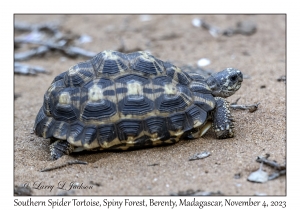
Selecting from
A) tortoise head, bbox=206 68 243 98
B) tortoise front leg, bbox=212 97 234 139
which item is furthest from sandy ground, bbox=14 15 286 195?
tortoise head, bbox=206 68 243 98

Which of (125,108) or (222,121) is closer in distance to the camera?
(125,108)

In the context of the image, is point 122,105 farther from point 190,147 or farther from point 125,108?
point 190,147

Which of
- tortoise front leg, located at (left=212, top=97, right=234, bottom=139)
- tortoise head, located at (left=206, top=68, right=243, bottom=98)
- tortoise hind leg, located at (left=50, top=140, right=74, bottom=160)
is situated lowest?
tortoise hind leg, located at (left=50, top=140, right=74, bottom=160)

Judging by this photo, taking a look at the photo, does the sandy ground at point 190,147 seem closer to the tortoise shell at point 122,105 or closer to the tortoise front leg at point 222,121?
the tortoise front leg at point 222,121

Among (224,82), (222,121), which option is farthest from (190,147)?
(224,82)

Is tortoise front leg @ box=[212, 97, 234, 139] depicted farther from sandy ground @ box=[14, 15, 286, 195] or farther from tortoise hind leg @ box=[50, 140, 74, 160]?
tortoise hind leg @ box=[50, 140, 74, 160]

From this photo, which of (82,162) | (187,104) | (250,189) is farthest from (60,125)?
(250,189)

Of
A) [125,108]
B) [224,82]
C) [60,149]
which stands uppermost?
[224,82]
